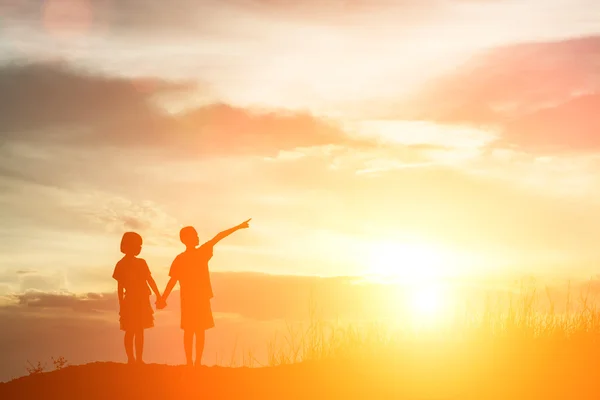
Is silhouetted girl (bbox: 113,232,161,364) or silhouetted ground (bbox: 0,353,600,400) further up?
silhouetted girl (bbox: 113,232,161,364)

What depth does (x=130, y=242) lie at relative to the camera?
1474 cm

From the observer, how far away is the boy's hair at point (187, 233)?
14562mm

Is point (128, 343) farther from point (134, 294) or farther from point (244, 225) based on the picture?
point (244, 225)

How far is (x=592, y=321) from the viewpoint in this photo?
1745cm

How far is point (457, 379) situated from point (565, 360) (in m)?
2.46

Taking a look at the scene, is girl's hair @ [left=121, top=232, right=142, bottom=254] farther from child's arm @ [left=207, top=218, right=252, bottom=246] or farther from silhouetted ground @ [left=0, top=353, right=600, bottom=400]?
silhouetted ground @ [left=0, top=353, right=600, bottom=400]

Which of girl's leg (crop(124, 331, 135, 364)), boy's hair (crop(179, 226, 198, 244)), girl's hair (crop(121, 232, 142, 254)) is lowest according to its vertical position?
girl's leg (crop(124, 331, 135, 364))

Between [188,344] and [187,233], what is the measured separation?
2.10m

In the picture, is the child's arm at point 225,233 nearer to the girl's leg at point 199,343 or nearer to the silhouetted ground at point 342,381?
the girl's leg at point 199,343

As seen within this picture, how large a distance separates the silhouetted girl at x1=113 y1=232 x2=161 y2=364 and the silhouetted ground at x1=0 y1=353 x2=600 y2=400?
2.21ft

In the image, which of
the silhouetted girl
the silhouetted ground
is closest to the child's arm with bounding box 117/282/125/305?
the silhouetted girl

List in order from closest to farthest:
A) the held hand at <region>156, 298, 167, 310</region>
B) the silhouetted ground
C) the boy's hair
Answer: the silhouetted ground → the boy's hair → the held hand at <region>156, 298, 167, 310</region>

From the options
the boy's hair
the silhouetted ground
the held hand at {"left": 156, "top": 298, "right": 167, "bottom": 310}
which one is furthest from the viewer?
the held hand at {"left": 156, "top": 298, "right": 167, "bottom": 310}

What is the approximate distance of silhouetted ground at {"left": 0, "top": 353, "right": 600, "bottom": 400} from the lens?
13.8 meters
